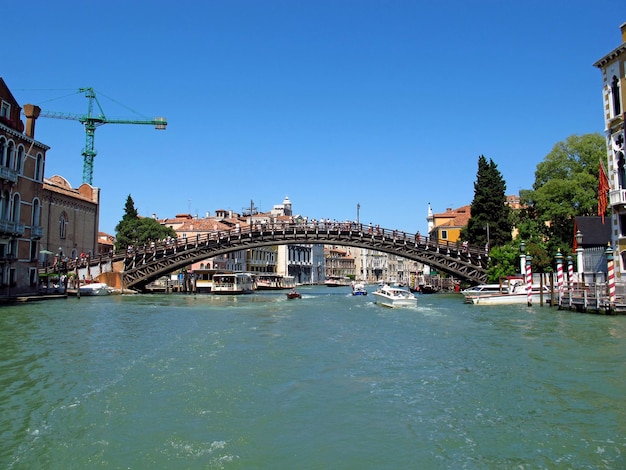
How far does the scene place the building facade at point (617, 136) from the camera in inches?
1006

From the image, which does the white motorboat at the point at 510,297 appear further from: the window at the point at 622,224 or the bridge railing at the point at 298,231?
the bridge railing at the point at 298,231

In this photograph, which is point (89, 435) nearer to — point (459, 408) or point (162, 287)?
point (459, 408)

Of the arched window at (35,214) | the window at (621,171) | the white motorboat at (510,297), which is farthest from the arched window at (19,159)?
the window at (621,171)

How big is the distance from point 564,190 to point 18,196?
3466 cm

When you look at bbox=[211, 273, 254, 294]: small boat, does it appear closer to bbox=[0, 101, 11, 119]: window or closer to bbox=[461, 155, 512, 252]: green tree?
bbox=[461, 155, 512, 252]: green tree

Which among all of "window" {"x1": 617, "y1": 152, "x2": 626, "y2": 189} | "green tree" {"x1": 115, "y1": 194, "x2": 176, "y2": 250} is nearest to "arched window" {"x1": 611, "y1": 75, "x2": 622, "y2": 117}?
"window" {"x1": 617, "y1": 152, "x2": 626, "y2": 189}

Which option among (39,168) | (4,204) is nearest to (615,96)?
(4,204)

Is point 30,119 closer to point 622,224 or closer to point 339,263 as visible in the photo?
point 622,224

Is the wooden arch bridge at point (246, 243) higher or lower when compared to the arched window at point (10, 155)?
lower

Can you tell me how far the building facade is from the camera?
2555cm

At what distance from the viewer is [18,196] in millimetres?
32500

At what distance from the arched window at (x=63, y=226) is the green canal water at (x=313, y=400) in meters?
31.1

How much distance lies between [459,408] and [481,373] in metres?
2.98

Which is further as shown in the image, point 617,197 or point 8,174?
point 8,174
